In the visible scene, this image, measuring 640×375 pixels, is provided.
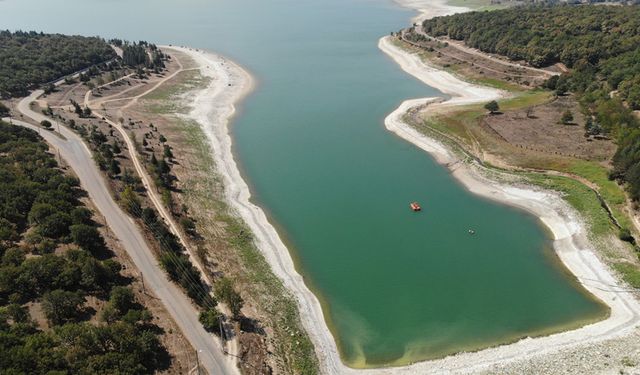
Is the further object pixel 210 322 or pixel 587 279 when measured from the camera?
pixel 587 279

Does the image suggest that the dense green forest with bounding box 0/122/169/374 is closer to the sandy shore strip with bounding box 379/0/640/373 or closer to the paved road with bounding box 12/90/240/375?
the paved road with bounding box 12/90/240/375

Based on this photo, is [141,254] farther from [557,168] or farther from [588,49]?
[588,49]

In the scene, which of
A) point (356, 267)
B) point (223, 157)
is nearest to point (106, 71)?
point (223, 157)

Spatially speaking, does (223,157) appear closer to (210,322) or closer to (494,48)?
(210,322)

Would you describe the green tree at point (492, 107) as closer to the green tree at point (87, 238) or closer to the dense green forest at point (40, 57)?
the green tree at point (87, 238)

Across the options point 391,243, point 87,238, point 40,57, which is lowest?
point 391,243

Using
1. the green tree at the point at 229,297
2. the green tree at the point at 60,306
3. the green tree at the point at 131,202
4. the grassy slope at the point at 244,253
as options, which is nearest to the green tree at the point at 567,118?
the grassy slope at the point at 244,253

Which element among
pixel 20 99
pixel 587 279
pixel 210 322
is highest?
pixel 20 99

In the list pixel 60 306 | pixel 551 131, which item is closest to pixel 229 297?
pixel 60 306
